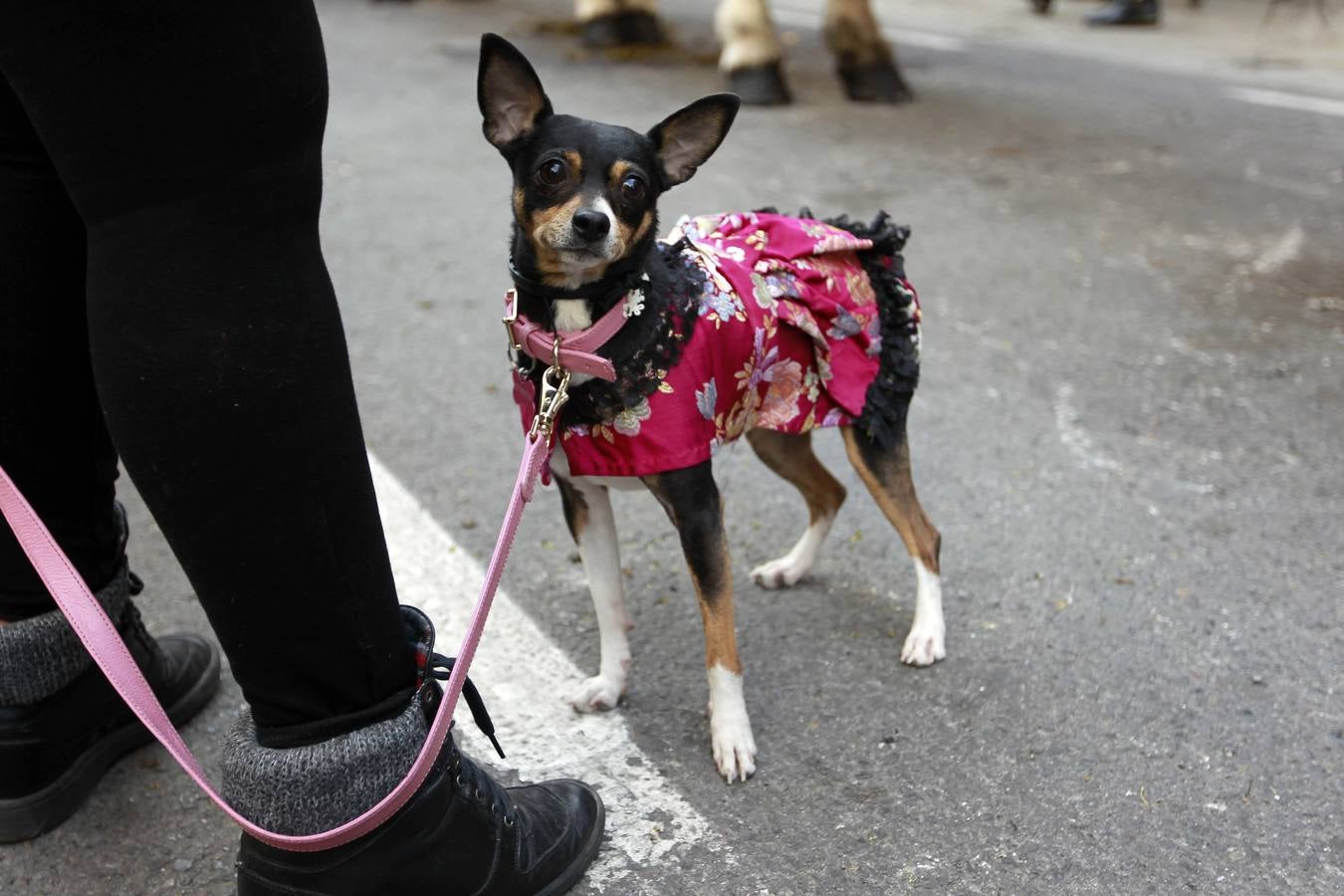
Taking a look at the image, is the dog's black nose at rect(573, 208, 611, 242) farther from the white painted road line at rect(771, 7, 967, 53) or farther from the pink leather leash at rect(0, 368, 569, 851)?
the white painted road line at rect(771, 7, 967, 53)

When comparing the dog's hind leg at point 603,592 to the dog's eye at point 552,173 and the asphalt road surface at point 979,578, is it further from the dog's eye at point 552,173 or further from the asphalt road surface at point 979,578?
the dog's eye at point 552,173

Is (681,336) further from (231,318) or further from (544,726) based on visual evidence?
(231,318)

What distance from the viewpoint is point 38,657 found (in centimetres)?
191

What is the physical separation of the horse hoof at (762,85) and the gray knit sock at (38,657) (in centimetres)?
595

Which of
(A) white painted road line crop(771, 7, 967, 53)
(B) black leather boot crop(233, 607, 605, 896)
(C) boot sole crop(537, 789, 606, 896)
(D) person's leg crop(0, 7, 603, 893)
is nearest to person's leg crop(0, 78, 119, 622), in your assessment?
(D) person's leg crop(0, 7, 603, 893)

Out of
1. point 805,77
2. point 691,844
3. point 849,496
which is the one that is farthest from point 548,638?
point 805,77

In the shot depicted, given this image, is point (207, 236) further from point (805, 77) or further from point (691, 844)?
point (805, 77)

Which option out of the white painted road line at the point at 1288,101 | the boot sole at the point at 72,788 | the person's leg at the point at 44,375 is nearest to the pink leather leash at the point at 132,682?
the person's leg at the point at 44,375

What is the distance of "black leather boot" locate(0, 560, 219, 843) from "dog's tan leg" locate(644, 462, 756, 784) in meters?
0.90

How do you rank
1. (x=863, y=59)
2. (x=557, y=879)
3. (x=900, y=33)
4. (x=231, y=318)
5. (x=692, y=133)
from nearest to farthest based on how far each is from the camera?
(x=231, y=318) → (x=557, y=879) → (x=692, y=133) → (x=863, y=59) → (x=900, y=33)

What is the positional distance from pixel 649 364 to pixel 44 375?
89cm

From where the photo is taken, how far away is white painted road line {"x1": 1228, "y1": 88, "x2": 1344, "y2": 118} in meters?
7.54

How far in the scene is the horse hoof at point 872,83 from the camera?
24.8 ft

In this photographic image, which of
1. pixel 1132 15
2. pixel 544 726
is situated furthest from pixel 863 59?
pixel 544 726
